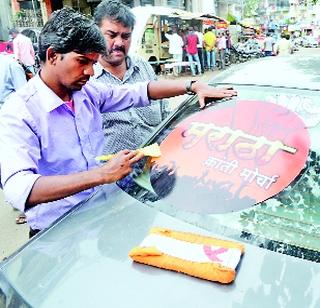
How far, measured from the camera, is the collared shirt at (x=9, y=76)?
4.08 m

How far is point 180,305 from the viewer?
1056 mm

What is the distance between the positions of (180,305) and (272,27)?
37.1 m

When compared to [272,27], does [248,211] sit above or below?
above

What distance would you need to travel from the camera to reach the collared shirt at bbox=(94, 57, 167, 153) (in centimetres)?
213

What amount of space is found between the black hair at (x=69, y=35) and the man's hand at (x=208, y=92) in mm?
520

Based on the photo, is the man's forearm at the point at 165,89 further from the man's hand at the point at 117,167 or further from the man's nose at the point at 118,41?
the man's hand at the point at 117,167

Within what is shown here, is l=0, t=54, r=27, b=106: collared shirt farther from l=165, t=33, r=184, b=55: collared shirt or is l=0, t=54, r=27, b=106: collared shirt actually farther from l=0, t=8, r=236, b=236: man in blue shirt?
l=165, t=33, r=184, b=55: collared shirt

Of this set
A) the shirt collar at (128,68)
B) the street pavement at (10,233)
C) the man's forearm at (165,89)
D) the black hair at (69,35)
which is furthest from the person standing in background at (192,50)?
the black hair at (69,35)

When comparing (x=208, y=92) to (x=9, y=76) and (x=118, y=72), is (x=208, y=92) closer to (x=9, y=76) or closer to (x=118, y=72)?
(x=118, y=72)

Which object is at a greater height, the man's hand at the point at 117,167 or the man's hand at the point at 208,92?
the man's hand at the point at 208,92

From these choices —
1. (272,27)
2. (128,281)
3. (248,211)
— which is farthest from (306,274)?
(272,27)

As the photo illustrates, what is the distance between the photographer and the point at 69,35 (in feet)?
4.84

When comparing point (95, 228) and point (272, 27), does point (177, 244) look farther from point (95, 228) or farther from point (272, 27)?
point (272, 27)

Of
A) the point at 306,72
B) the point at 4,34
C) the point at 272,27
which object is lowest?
the point at 272,27
